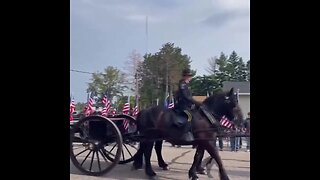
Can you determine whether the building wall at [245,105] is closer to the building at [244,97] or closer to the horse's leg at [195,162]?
the building at [244,97]

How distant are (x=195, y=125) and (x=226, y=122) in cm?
57

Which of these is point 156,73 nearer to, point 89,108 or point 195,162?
point 89,108

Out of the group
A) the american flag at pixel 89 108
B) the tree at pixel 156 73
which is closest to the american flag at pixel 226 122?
the american flag at pixel 89 108

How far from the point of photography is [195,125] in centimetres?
499

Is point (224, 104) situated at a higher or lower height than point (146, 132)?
higher

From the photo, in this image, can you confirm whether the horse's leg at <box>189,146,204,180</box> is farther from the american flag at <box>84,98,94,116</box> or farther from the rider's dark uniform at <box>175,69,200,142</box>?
the american flag at <box>84,98,94,116</box>

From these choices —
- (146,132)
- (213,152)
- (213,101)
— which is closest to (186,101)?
(213,101)

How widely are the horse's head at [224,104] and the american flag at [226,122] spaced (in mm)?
71

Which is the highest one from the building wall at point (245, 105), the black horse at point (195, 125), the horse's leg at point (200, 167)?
the building wall at point (245, 105)

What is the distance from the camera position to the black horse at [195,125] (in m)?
4.95

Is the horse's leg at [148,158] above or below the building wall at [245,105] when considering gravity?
below
